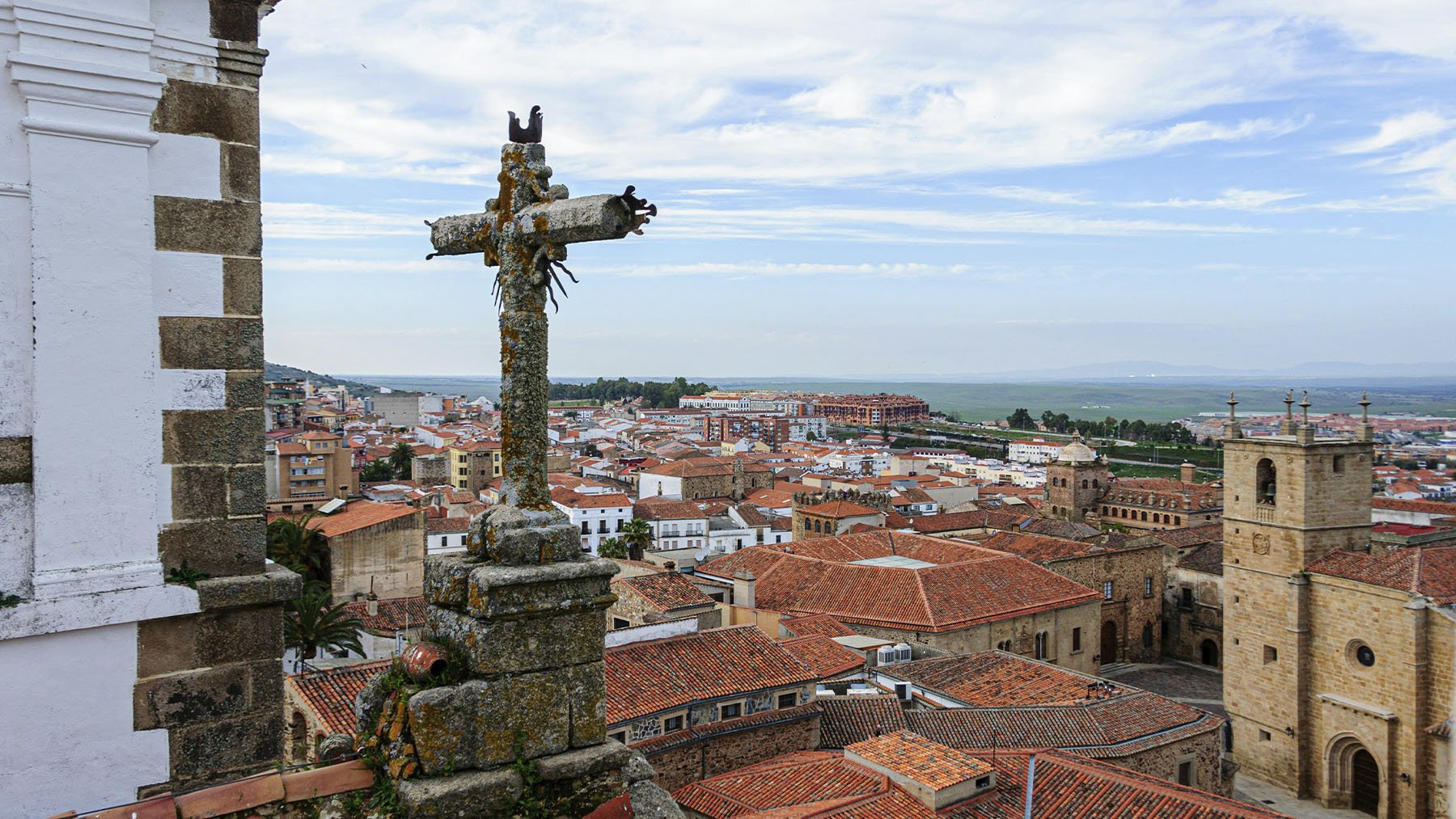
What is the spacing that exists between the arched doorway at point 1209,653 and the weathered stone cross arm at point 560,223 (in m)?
38.9

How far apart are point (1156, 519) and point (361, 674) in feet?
171

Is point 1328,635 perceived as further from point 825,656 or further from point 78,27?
point 78,27

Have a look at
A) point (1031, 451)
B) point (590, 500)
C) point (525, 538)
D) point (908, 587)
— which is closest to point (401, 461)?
point (590, 500)

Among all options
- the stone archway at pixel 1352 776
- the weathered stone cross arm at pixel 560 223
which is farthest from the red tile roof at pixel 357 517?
the weathered stone cross arm at pixel 560 223

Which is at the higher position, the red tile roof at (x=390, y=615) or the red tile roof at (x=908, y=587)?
the red tile roof at (x=390, y=615)

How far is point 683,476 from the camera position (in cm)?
6406

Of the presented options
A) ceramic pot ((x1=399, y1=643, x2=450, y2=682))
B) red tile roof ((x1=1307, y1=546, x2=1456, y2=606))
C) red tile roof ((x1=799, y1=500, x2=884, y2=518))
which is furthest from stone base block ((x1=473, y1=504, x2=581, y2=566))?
red tile roof ((x1=799, y1=500, x2=884, y2=518))

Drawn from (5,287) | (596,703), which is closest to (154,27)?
(5,287)

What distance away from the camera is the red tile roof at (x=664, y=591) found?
887 inches

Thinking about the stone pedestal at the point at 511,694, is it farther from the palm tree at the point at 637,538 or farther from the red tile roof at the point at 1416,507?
the red tile roof at the point at 1416,507

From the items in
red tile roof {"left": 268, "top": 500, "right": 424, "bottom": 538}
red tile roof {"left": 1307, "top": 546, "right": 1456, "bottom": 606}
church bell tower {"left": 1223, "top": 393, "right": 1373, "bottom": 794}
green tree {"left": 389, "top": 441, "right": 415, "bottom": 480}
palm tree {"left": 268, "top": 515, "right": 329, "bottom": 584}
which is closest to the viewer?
palm tree {"left": 268, "top": 515, "right": 329, "bottom": 584}

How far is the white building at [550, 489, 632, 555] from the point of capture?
4966 cm

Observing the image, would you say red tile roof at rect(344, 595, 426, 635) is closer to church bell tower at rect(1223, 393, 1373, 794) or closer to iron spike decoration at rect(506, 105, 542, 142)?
iron spike decoration at rect(506, 105, 542, 142)

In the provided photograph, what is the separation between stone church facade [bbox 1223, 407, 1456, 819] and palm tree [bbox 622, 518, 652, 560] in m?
23.7
